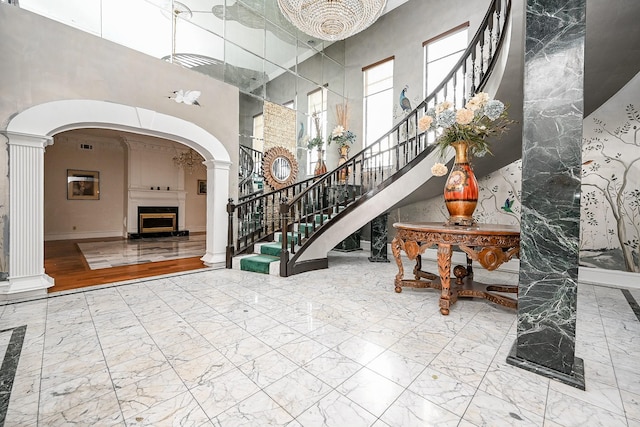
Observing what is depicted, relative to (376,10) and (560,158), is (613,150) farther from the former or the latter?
(376,10)

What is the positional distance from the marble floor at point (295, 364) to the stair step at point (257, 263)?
4.03 feet

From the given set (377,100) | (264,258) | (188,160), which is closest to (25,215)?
(264,258)

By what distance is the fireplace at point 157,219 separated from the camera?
9.28 meters

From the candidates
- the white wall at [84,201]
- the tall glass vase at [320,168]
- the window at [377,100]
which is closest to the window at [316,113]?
the tall glass vase at [320,168]

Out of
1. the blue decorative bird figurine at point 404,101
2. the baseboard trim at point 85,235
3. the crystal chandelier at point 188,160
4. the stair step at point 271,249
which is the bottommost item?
the baseboard trim at point 85,235

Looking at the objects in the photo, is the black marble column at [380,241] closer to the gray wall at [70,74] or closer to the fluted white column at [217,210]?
the fluted white column at [217,210]

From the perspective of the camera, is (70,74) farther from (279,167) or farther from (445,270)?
(445,270)

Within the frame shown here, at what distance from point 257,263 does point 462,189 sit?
10.6ft

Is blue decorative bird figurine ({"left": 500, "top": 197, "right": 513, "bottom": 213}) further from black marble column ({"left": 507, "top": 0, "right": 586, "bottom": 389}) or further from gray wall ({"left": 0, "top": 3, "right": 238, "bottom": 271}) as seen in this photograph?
gray wall ({"left": 0, "top": 3, "right": 238, "bottom": 271})

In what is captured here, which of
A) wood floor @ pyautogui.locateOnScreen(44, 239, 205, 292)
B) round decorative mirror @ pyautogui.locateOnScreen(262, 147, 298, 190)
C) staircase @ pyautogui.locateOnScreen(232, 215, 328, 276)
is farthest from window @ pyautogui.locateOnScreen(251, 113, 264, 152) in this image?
wood floor @ pyautogui.locateOnScreen(44, 239, 205, 292)

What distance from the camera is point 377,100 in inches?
295

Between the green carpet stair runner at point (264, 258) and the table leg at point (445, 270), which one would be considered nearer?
the table leg at point (445, 270)

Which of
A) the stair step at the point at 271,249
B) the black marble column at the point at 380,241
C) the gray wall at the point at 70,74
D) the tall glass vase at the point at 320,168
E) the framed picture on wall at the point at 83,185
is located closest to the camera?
the gray wall at the point at 70,74

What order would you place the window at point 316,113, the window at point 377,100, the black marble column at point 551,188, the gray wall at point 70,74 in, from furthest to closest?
the window at point 316,113 → the window at point 377,100 → the gray wall at point 70,74 → the black marble column at point 551,188
